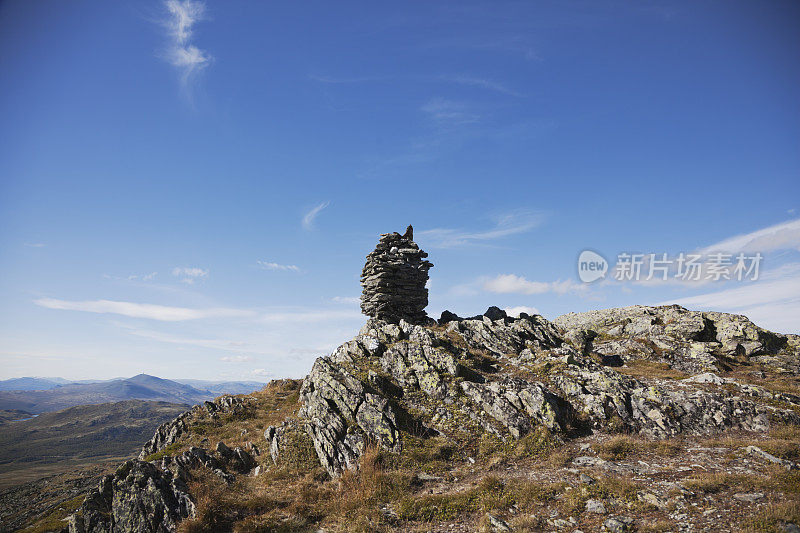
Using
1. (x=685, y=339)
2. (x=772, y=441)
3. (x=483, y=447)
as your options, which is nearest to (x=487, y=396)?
(x=483, y=447)

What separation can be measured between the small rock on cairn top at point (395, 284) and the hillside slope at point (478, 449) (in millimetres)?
8587

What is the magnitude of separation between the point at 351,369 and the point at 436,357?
21.9 feet

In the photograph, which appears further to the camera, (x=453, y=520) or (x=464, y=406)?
(x=464, y=406)

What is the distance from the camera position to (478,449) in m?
18.8

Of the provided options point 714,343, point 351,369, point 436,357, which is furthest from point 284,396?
point 714,343

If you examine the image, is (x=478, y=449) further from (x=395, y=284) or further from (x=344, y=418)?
(x=395, y=284)

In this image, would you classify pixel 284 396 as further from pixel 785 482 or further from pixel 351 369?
pixel 785 482

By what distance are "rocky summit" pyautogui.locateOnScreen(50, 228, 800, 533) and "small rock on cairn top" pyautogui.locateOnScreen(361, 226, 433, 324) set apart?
6579 millimetres

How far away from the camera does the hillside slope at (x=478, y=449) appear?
13.2m

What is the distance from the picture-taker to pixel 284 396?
3441 cm

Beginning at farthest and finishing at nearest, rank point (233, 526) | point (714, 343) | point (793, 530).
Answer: point (714, 343), point (233, 526), point (793, 530)

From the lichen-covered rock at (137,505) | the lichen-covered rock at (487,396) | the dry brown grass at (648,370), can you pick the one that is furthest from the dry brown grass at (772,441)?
the lichen-covered rock at (137,505)

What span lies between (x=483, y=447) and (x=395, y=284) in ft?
79.5

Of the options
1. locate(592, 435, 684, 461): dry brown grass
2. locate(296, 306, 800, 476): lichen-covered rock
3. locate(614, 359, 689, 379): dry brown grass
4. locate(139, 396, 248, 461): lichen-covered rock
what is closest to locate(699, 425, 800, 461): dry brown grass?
locate(296, 306, 800, 476): lichen-covered rock
